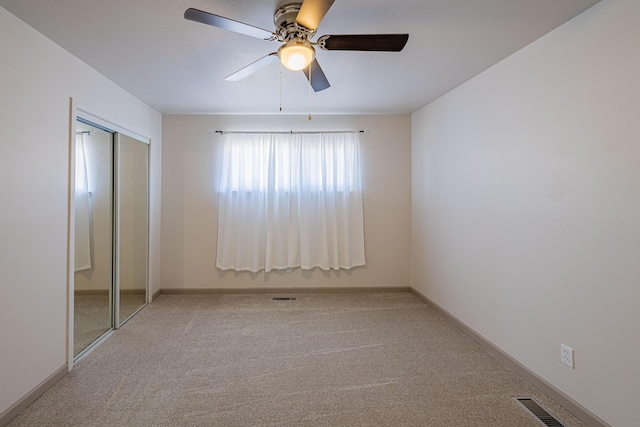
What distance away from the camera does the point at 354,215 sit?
4.54 meters

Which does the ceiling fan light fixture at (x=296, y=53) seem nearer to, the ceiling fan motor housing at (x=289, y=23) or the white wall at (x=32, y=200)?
the ceiling fan motor housing at (x=289, y=23)

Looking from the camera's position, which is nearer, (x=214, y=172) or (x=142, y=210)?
(x=142, y=210)

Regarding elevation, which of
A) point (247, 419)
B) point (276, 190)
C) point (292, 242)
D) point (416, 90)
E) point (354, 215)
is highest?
point (416, 90)

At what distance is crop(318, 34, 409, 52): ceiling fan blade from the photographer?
1.82 metres

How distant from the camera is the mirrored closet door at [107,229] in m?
2.76

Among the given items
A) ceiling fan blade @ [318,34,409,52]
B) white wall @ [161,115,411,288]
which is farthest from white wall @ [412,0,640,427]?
white wall @ [161,115,411,288]

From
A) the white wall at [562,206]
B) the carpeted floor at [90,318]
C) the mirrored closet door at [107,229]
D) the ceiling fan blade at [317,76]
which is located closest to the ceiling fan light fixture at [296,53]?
the ceiling fan blade at [317,76]

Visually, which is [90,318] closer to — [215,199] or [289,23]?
[215,199]

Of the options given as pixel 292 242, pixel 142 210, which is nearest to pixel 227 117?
pixel 142 210

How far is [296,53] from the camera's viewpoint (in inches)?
72.6

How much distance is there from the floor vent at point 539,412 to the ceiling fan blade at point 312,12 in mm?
2583

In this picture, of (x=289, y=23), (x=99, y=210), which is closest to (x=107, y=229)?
(x=99, y=210)

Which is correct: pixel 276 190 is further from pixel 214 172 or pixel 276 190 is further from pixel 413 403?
pixel 413 403

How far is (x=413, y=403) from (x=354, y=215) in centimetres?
269
